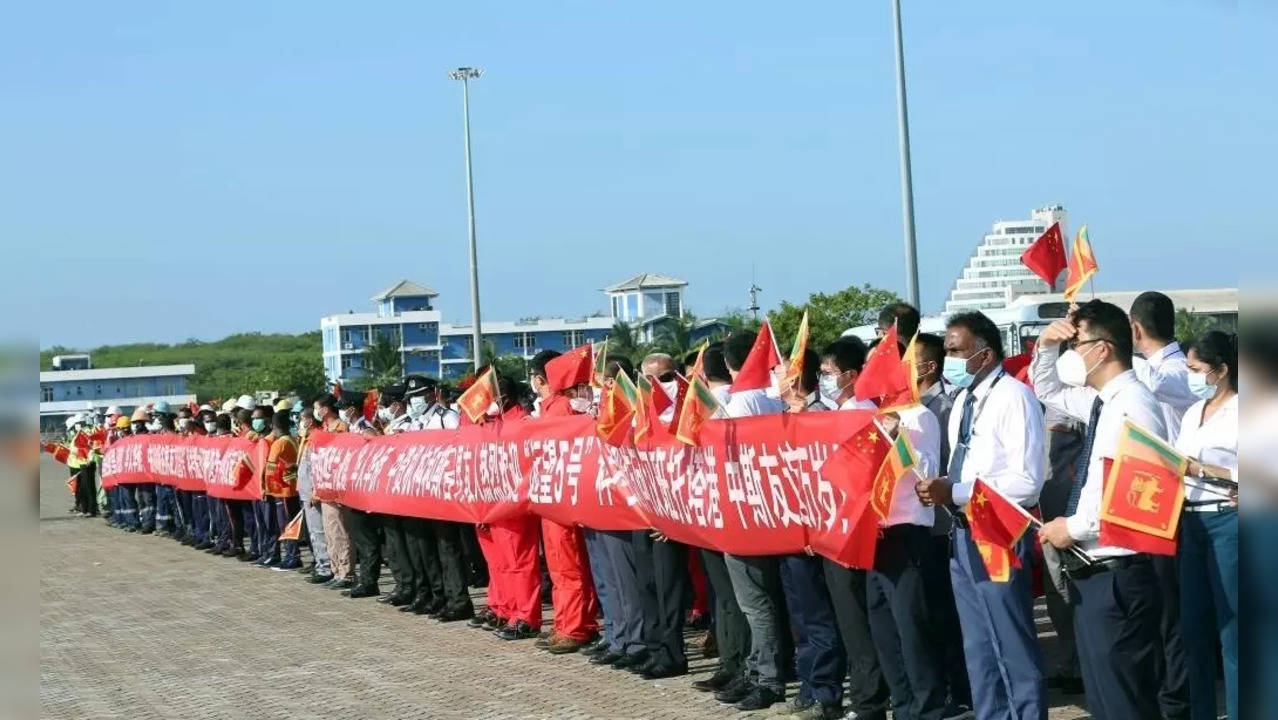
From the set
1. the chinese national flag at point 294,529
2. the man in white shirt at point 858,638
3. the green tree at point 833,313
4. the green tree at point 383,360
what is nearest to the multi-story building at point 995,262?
the green tree at point 833,313

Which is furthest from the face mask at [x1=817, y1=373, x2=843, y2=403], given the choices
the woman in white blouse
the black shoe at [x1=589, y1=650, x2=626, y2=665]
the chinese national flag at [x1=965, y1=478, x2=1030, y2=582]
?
the woman in white blouse

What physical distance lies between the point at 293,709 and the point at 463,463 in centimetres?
349

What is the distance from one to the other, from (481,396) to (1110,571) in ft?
24.3

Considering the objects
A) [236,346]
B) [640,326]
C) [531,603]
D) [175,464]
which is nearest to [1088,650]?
[531,603]

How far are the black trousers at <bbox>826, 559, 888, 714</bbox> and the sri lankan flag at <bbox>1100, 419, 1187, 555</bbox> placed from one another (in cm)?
236

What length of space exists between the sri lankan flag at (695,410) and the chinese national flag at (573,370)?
2.48 m

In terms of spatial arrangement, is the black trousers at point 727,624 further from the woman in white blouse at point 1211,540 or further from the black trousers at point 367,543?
the black trousers at point 367,543

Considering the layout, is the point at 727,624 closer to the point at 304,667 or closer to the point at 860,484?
the point at 860,484

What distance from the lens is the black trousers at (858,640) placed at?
8547mm

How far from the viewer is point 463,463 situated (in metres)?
13.5

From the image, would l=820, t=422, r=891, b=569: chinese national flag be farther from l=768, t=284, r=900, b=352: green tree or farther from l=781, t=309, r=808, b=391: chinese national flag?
l=768, t=284, r=900, b=352: green tree

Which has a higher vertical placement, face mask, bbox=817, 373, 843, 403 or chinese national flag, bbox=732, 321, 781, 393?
chinese national flag, bbox=732, 321, 781, 393

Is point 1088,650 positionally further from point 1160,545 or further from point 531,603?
point 531,603

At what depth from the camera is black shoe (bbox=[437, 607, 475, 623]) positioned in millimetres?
14141
